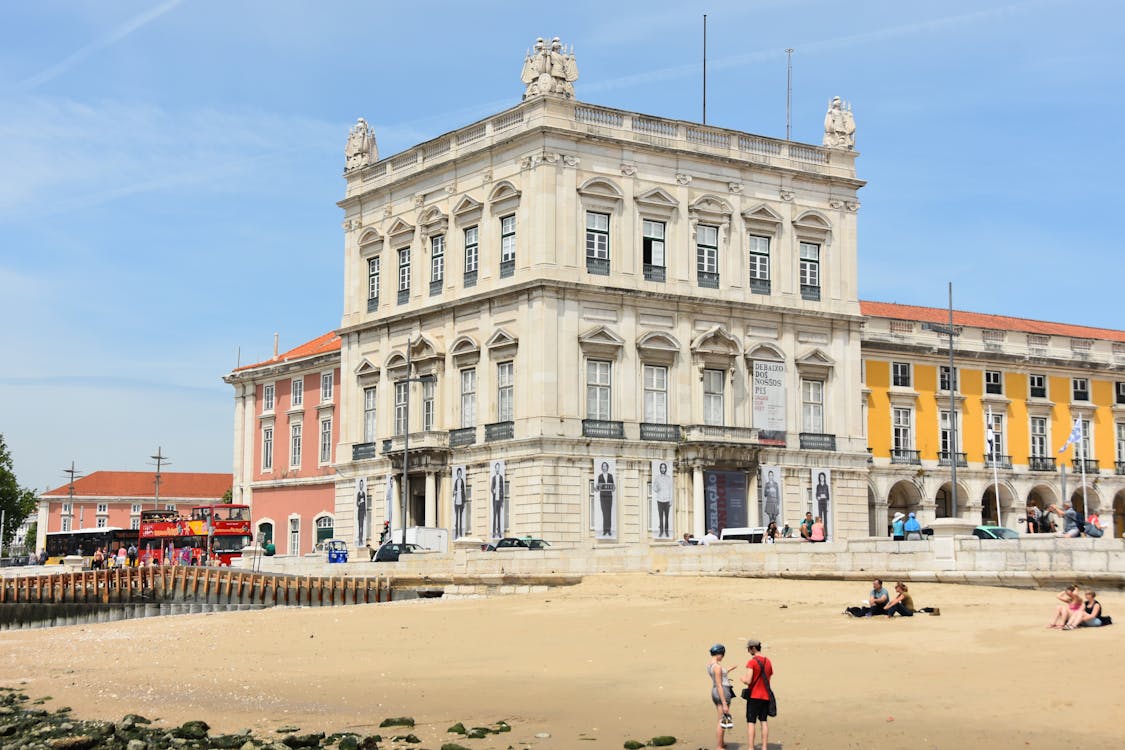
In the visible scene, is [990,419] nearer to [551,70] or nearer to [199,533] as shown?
[551,70]

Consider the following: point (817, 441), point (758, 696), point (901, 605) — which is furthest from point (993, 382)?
point (758, 696)

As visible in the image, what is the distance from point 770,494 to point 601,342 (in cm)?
894

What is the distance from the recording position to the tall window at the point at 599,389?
180ft

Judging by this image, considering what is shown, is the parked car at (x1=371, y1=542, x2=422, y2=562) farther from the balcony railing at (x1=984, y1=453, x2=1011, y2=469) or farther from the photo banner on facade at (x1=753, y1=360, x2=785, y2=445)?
the balcony railing at (x1=984, y1=453, x2=1011, y2=469)

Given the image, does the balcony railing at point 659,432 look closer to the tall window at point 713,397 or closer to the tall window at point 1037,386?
the tall window at point 713,397

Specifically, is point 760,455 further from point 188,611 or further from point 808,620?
point 808,620

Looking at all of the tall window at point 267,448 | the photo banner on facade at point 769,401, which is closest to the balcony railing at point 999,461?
the photo banner on facade at point 769,401

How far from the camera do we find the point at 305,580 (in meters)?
50.5

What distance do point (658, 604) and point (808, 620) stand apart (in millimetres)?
6160

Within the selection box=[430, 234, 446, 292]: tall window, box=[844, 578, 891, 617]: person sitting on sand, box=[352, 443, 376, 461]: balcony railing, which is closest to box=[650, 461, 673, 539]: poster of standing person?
box=[430, 234, 446, 292]: tall window

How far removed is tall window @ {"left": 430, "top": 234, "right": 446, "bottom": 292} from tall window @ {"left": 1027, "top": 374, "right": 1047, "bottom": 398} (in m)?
28.2

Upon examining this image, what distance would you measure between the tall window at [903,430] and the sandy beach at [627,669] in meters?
29.2

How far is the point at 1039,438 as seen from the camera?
230 feet

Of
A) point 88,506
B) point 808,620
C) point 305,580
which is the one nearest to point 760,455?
point 305,580
